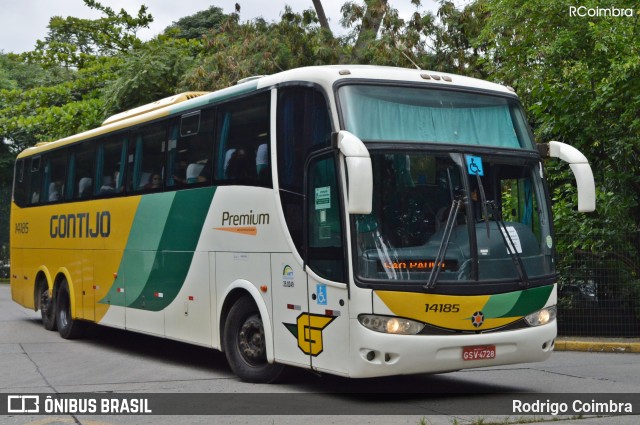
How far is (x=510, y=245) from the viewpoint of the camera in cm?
964

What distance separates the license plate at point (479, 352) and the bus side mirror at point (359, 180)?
1.80 meters

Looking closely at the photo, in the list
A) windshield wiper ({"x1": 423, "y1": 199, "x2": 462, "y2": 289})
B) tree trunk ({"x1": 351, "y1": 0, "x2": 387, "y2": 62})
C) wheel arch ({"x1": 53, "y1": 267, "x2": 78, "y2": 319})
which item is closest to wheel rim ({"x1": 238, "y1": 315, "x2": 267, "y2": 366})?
windshield wiper ({"x1": 423, "y1": 199, "x2": 462, "y2": 289})

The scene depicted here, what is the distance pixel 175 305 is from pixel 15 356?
9.29ft

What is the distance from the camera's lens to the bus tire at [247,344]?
10797 mm

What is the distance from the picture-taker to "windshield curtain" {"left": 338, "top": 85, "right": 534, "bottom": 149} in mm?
9562

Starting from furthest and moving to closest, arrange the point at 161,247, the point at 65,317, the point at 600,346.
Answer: the point at 65,317 → the point at 600,346 → the point at 161,247

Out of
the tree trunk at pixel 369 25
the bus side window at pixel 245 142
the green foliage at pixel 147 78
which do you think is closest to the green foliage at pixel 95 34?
the green foliage at pixel 147 78

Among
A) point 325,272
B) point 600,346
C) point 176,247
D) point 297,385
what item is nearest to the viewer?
point 325,272

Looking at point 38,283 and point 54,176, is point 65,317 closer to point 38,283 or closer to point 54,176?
point 38,283

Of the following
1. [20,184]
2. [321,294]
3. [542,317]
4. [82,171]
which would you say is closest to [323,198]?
[321,294]

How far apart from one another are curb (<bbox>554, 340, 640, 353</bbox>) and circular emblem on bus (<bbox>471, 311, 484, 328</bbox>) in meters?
6.39

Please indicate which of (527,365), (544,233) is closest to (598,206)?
(527,365)

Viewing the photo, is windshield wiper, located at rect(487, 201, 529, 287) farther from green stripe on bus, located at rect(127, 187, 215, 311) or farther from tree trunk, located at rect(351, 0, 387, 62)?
tree trunk, located at rect(351, 0, 387, 62)

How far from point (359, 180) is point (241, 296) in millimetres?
3279
